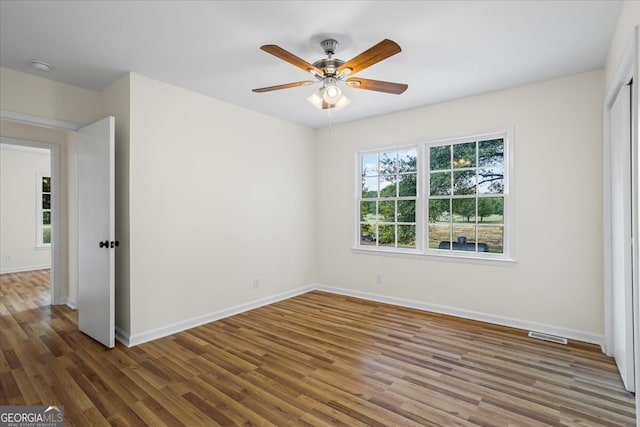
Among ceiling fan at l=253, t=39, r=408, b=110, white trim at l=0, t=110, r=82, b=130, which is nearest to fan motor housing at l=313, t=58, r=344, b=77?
ceiling fan at l=253, t=39, r=408, b=110

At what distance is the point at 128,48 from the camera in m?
2.65

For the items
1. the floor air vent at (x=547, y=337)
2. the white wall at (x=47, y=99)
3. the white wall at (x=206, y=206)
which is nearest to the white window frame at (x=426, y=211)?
the floor air vent at (x=547, y=337)

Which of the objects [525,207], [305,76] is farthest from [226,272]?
[525,207]

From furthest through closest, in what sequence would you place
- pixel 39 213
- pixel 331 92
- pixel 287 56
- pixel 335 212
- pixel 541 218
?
1. pixel 39 213
2. pixel 335 212
3. pixel 541 218
4. pixel 331 92
5. pixel 287 56

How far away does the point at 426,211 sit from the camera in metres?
4.20

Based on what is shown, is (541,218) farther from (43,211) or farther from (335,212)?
(43,211)

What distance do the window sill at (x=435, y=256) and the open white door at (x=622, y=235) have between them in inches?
38.4

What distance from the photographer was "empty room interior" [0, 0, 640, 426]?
2182 millimetres

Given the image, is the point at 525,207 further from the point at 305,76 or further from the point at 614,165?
the point at 305,76

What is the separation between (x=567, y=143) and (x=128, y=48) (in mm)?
4257
